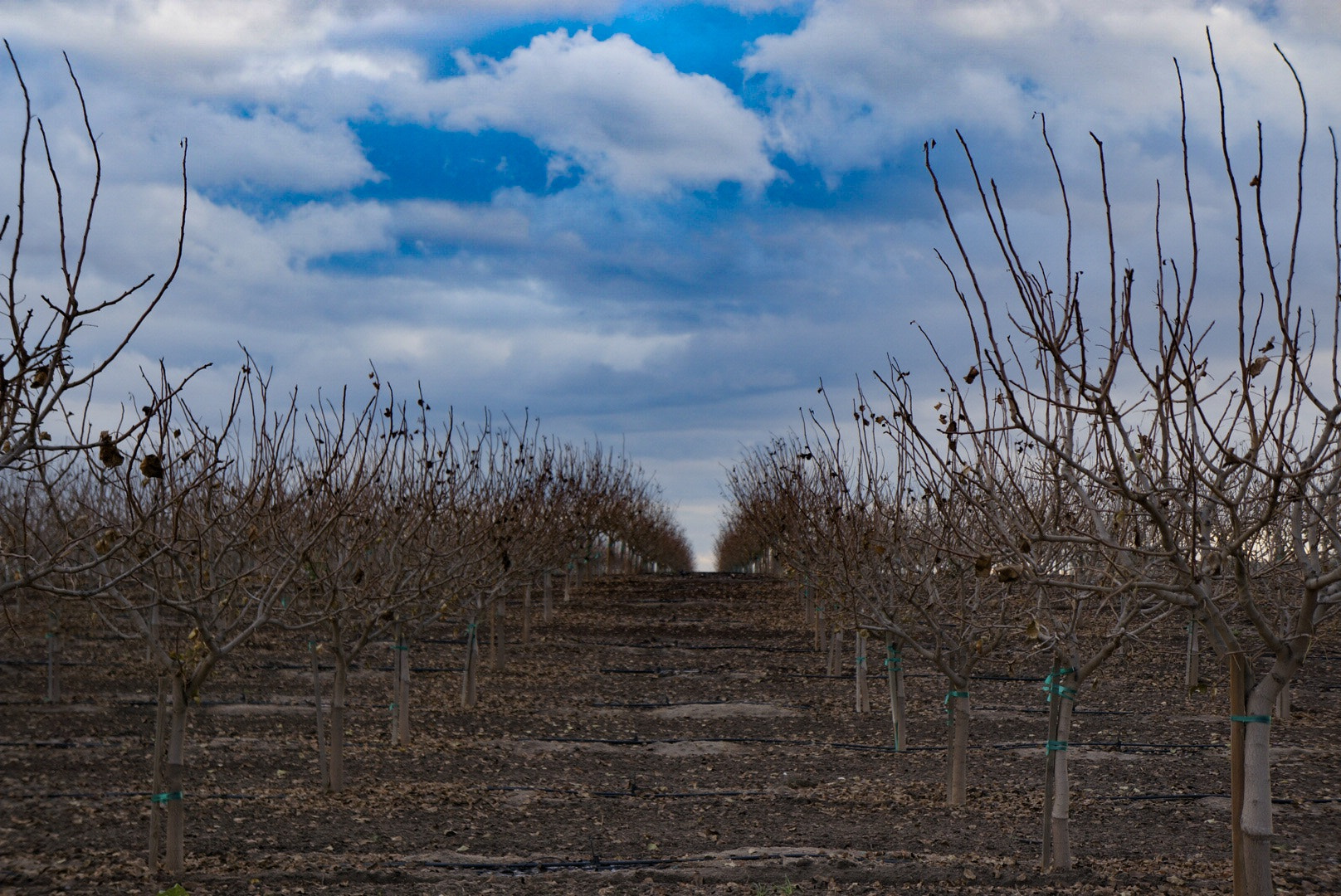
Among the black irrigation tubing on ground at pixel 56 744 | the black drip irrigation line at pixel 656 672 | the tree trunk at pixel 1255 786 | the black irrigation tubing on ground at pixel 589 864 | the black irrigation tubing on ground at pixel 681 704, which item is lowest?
the black irrigation tubing on ground at pixel 56 744

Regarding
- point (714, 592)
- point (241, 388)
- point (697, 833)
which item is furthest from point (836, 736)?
point (714, 592)

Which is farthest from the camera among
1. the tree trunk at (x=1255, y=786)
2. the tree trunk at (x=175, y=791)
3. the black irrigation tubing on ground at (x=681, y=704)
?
the black irrigation tubing on ground at (x=681, y=704)

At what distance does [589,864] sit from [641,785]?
345 centimetres

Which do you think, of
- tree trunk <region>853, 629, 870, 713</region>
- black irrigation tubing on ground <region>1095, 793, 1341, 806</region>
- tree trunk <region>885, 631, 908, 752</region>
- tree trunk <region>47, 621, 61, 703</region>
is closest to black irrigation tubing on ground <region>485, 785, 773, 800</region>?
tree trunk <region>885, 631, 908, 752</region>

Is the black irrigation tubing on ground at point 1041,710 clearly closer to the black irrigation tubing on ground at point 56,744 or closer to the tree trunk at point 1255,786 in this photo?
the tree trunk at point 1255,786

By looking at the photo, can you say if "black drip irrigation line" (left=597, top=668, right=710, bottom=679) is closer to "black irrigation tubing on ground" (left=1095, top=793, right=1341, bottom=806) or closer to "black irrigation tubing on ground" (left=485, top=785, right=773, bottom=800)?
"black irrigation tubing on ground" (left=485, top=785, right=773, bottom=800)

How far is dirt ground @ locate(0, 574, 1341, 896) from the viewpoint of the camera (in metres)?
7.31

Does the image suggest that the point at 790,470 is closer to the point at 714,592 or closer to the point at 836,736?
the point at 836,736

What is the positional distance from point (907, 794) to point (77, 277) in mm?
8444

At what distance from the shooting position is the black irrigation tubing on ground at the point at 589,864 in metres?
7.54

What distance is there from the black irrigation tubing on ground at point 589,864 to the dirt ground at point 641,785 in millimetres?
34

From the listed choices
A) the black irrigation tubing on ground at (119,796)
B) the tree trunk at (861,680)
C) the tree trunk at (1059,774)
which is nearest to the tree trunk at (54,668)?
the black irrigation tubing on ground at (119,796)

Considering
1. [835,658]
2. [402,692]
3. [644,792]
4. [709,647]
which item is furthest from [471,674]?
[709,647]

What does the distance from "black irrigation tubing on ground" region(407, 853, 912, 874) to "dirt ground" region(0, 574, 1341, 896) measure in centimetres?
3
